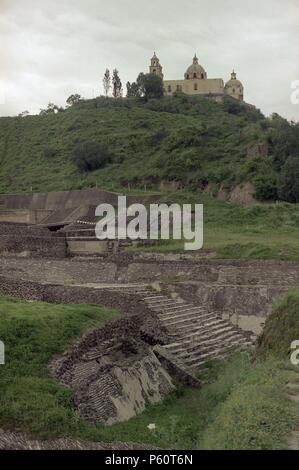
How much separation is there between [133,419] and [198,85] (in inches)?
2513

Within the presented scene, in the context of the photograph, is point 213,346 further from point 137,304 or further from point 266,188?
point 266,188

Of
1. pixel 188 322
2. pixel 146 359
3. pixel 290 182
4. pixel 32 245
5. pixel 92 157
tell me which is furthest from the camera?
pixel 92 157

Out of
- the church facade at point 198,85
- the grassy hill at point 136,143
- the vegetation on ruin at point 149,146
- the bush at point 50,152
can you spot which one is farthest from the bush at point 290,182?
the church facade at point 198,85

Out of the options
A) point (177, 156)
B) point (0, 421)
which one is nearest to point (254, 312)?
point (0, 421)

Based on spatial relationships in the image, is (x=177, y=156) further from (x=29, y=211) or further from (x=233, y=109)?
(x=233, y=109)

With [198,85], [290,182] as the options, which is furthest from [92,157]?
[198,85]

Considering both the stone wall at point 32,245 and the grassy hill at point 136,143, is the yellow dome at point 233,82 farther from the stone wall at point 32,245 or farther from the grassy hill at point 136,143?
the stone wall at point 32,245

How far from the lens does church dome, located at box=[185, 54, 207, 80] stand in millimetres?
71312

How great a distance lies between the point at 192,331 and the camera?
16562mm

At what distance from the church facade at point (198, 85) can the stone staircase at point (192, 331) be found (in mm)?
54536

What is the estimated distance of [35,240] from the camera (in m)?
26.5

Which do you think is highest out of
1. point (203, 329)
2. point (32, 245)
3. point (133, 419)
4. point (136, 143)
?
point (136, 143)

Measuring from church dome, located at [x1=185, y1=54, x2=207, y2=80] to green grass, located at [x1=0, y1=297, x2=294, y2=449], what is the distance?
201 feet
